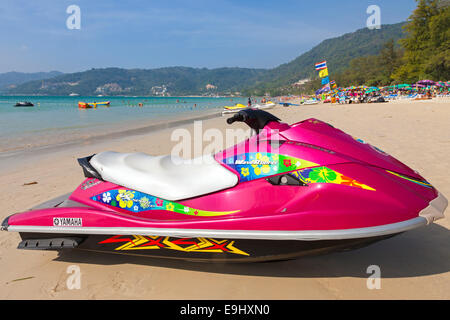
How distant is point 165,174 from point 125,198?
377mm

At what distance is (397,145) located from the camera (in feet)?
25.0

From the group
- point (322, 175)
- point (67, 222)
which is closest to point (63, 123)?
point (67, 222)

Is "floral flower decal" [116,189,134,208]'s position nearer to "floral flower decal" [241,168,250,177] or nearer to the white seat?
the white seat

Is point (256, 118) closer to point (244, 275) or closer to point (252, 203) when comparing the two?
point (252, 203)

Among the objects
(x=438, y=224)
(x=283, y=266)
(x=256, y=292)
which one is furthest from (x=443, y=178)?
(x=256, y=292)

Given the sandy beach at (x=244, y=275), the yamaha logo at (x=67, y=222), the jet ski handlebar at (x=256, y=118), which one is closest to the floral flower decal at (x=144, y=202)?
the yamaha logo at (x=67, y=222)

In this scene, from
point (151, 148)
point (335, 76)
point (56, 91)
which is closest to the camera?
point (151, 148)

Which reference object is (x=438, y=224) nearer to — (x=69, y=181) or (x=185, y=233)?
(x=185, y=233)

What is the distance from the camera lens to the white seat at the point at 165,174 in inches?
91.5

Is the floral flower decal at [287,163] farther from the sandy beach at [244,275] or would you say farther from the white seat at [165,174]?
the sandy beach at [244,275]

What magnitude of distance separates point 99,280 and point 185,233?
94 cm

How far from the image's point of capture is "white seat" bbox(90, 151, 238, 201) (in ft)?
7.63

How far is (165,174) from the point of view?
252 cm

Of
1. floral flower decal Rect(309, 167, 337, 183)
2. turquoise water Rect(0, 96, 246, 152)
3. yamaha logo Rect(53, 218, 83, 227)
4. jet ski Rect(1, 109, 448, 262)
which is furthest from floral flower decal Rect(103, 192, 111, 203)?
turquoise water Rect(0, 96, 246, 152)
